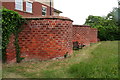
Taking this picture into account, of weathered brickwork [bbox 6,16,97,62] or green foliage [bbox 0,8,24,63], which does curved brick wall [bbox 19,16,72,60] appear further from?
green foliage [bbox 0,8,24,63]

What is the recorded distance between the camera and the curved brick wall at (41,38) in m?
7.00

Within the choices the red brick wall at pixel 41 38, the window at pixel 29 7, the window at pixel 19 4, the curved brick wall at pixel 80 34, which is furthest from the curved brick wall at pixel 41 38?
the window at pixel 29 7

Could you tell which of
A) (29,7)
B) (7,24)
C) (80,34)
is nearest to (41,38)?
(7,24)

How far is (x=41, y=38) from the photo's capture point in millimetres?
7023

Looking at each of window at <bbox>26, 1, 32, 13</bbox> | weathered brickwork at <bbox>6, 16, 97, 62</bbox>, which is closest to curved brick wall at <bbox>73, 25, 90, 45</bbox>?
weathered brickwork at <bbox>6, 16, 97, 62</bbox>

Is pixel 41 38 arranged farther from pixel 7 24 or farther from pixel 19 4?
pixel 19 4

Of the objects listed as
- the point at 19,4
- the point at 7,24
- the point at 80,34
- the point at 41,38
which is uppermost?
the point at 19,4

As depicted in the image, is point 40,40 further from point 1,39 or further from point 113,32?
point 113,32

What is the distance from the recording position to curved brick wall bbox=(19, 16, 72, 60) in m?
7.00

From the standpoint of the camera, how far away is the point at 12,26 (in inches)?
252

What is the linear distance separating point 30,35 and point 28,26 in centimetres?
50

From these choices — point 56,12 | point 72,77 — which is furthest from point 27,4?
point 72,77

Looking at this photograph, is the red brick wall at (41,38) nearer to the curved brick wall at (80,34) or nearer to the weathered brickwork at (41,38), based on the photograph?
the weathered brickwork at (41,38)

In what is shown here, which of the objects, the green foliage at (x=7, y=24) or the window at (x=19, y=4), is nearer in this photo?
the green foliage at (x=7, y=24)
